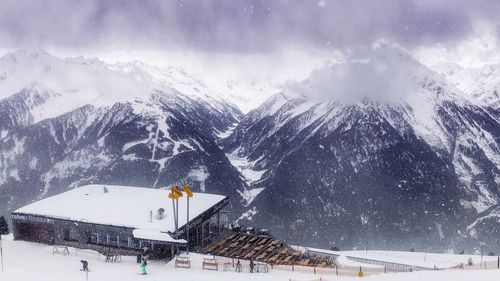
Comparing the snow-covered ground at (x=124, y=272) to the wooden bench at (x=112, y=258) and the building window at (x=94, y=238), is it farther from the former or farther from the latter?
the building window at (x=94, y=238)

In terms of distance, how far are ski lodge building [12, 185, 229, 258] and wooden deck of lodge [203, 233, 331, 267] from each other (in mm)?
5579

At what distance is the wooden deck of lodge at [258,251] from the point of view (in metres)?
71.2

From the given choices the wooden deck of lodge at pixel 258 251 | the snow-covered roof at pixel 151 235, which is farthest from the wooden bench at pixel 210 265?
the snow-covered roof at pixel 151 235

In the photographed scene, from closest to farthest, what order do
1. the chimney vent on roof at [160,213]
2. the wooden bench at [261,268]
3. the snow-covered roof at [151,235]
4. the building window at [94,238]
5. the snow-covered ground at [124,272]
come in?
the snow-covered ground at [124,272], the wooden bench at [261,268], the snow-covered roof at [151,235], the building window at [94,238], the chimney vent on roof at [160,213]

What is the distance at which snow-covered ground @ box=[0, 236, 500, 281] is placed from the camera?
1961 inches

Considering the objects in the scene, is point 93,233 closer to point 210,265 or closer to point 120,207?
point 120,207

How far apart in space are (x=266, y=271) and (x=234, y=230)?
37.4 m

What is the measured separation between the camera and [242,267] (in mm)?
60781

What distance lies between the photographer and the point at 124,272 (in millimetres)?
59281

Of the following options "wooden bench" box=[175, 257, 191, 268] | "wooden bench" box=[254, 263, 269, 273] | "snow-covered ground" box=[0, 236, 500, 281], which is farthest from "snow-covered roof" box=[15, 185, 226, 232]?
"wooden bench" box=[254, 263, 269, 273]

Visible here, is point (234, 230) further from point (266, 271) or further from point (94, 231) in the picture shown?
point (266, 271)

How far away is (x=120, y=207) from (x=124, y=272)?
3243cm

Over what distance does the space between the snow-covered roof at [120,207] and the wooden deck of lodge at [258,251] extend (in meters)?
7.01

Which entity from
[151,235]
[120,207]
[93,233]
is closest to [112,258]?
[151,235]
